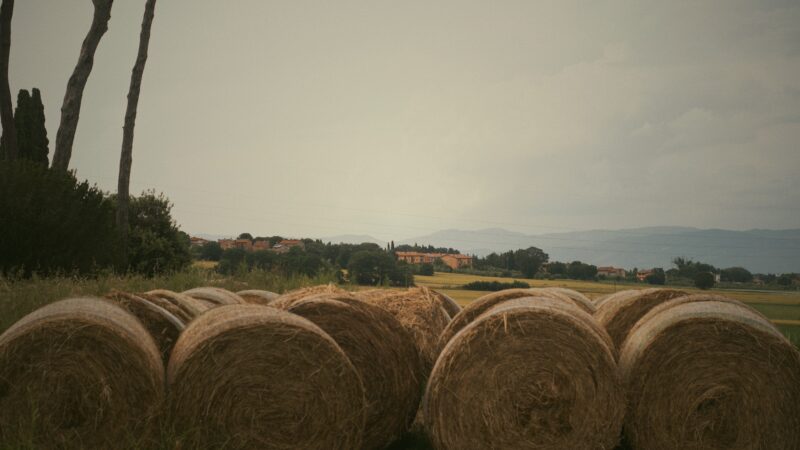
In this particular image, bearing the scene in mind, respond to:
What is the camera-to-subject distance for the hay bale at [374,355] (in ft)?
24.9

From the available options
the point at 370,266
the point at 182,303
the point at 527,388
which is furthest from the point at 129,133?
the point at 527,388

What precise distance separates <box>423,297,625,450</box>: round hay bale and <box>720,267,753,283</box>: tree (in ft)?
150

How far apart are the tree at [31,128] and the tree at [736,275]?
131 feet

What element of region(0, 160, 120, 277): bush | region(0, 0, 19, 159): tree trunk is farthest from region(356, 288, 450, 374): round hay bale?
region(0, 0, 19, 159): tree trunk

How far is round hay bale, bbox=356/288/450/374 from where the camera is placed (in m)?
9.48

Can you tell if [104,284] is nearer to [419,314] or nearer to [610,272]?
[419,314]

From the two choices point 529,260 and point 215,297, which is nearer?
point 215,297

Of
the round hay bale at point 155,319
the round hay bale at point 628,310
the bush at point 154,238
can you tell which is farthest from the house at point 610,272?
the round hay bale at point 155,319

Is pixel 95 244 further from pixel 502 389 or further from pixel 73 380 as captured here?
pixel 502 389

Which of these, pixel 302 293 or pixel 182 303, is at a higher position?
pixel 302 293

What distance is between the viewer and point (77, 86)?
2339 cm

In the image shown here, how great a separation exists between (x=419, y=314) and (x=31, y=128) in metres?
25.1

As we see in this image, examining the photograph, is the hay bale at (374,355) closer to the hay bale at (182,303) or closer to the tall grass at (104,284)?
the hay bale at (182,303)

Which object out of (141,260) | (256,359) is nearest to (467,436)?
(256,359)
